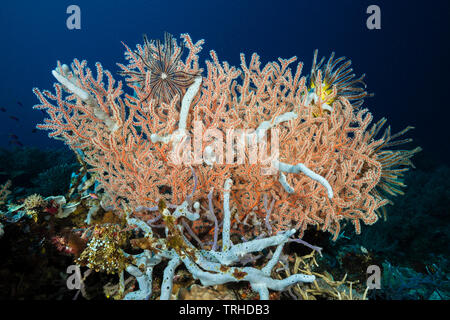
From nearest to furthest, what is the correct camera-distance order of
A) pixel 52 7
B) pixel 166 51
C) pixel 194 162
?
pixel 194 162 → pixel 166 51 → pixel 52 7

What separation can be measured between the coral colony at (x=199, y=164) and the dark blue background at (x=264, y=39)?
222ft

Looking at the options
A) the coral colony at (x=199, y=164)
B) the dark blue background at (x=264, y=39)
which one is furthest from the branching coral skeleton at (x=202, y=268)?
the dark blue background at (x=264, y=39)

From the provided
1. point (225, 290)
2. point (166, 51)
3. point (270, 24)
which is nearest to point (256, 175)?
point (225, 290)

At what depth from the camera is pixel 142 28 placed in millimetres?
125875

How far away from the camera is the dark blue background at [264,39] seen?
69.6 metres

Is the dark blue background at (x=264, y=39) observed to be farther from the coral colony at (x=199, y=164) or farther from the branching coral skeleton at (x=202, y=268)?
the branching coral skeleton at (x=202, y=268)

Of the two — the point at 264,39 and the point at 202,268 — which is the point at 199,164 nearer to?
the point at 202,268

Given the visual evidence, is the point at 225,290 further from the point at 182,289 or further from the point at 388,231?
the point at 388,231

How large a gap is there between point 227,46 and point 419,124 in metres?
90.9

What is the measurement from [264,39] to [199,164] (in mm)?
123870

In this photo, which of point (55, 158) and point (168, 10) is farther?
point (168, 10)

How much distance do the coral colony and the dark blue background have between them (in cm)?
6769

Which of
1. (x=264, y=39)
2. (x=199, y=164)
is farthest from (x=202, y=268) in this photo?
(x=264, y=39)

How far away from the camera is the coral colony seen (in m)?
2.40
